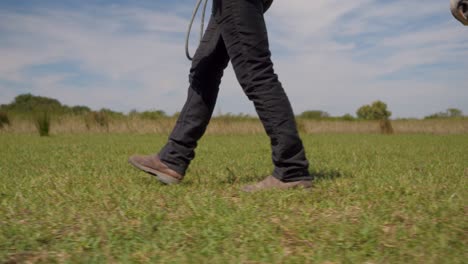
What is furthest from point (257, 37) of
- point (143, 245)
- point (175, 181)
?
point (143, 245)

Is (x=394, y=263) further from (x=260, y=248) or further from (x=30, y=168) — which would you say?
(x=30, y=168)

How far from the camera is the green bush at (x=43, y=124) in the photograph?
43.5 ft

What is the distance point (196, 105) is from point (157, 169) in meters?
0.49

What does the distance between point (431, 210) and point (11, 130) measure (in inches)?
602

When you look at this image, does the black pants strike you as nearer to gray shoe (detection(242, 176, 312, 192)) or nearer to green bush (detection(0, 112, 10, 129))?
gray shoe (detection(242, 176, 312, 192))

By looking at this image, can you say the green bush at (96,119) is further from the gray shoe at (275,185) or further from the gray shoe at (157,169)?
the gray shoe at (275,185)

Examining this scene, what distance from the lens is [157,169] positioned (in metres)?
2.97

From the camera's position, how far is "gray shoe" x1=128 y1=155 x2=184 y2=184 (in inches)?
117

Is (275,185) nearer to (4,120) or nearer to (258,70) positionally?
(258,70)

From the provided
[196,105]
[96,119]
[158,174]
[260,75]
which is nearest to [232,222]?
[260,75]

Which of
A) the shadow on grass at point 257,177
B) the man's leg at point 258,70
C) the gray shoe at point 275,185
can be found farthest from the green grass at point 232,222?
the man's leg at point 258,70

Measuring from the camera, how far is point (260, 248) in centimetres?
160

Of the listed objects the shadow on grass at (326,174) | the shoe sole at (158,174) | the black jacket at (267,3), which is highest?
the black jacket at (267,3)

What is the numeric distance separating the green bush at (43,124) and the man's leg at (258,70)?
1186 centimetres
